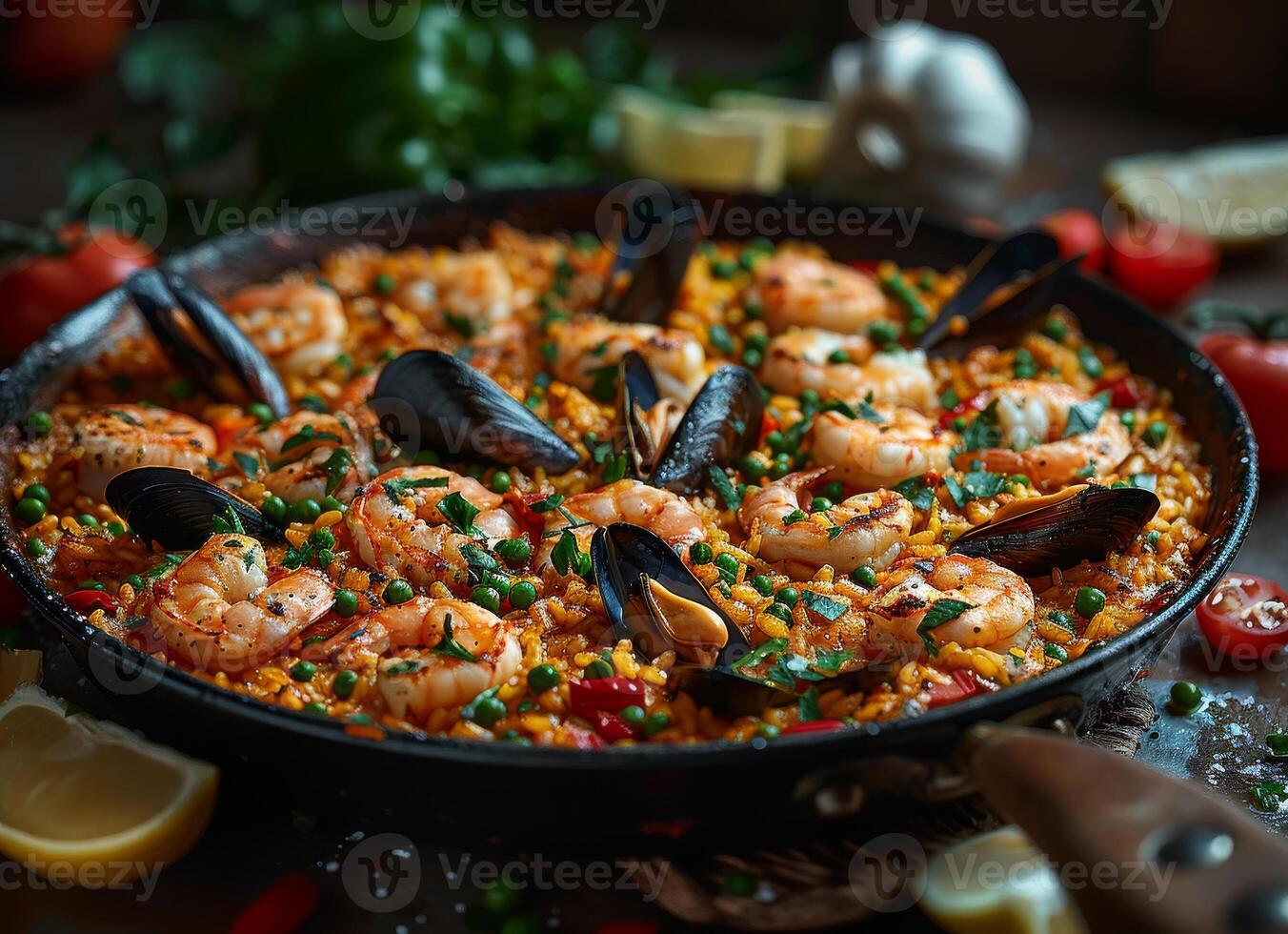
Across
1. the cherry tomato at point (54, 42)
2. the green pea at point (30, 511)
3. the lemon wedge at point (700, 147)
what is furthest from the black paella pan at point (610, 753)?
the cherry tomato at point (54, 42)

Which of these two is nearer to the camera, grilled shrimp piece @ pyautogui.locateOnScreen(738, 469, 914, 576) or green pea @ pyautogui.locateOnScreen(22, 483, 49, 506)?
grilled shrimp piece @ pyautogui.locateOnScreen(738, 469, 914, 576)

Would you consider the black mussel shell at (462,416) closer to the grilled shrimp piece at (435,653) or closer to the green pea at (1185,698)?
the grilled shrimp piece at (435,653)

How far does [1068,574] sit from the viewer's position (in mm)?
3049

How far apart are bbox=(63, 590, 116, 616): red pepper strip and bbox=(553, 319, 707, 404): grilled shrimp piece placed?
1.49 metres

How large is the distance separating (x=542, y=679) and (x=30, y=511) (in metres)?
1.52

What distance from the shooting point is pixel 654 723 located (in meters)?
2.54

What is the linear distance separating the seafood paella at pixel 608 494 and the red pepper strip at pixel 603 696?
1cm

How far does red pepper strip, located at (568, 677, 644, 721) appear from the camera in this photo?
102 inches

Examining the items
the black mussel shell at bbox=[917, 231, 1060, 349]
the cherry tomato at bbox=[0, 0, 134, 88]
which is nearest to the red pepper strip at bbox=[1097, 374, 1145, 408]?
the black mussel shell at bbox=[917, 231, 1060, 349]

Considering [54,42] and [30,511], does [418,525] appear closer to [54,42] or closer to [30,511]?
[30,511]

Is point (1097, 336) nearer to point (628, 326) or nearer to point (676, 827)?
point (628, 326)

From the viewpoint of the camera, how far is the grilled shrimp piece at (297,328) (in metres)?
3.82

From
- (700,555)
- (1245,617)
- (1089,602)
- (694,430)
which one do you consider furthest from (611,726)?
(1245,617)

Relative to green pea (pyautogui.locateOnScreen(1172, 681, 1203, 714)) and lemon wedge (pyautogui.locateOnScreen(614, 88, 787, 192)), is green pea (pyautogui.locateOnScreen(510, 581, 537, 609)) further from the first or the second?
lemon wedge (pyautogui.locateOnScreen(614, 88, 787, 192))
